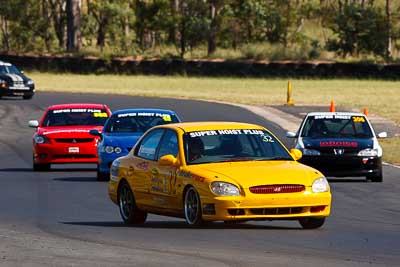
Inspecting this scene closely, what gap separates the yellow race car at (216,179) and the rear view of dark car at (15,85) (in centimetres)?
3942

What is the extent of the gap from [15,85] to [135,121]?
32.2m

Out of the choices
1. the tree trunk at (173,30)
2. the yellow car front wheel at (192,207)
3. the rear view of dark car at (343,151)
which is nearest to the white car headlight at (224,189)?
the yellow car front wheel at (192,207)

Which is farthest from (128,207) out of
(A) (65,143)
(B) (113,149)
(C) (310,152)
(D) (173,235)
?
(A) (65,143)

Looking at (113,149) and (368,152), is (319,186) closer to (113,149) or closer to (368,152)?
(113,149)

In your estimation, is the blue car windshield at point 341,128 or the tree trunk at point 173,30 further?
the tree trunk at point 173,30

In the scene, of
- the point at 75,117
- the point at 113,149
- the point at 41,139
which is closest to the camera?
the point at 113,149

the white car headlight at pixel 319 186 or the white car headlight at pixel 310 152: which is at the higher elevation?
the white car headlight at pixel 319 186

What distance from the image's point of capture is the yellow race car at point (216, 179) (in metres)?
13.9

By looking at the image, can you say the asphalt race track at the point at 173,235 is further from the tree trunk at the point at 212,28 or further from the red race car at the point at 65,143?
the tree trunk at the point at 212,28

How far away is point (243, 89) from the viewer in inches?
2549

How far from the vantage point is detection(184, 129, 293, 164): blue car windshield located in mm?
14750

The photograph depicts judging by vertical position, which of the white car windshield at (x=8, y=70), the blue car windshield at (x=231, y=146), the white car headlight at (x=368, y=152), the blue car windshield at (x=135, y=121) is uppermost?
the blue car windshield at (x=231, y=146)

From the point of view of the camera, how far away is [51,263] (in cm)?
1130

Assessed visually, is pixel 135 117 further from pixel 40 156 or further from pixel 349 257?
pixel 349 257
